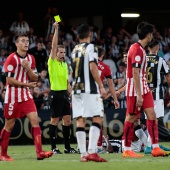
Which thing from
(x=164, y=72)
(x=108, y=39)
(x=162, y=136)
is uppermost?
(x=108, y=39)

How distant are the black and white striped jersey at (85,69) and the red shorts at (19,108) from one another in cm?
109

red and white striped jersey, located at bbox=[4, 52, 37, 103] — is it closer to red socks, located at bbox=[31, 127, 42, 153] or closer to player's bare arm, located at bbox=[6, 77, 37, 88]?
player's bare arm, located at bbox=[6, 77, 37, 88]

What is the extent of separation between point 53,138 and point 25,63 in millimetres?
3260

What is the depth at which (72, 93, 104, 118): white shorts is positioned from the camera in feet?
38.9

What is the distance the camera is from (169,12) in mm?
30719

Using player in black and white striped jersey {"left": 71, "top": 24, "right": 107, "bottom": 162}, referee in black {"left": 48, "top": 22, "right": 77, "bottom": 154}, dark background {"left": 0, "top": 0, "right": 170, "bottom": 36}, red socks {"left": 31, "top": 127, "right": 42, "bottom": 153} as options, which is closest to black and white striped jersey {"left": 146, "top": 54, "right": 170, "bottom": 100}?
referee in black {"left": 48, "top": 22, "right": 77, "bottom": 154}

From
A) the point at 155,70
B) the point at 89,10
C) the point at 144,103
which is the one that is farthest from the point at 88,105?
the point at 89,10

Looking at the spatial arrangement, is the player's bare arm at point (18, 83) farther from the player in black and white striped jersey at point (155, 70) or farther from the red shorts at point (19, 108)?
the player in black and white striped jersey at point (155, 70)

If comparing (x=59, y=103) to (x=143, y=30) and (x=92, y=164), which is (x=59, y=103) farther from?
(x=92, y=164)

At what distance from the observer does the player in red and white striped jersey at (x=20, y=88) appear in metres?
12.6

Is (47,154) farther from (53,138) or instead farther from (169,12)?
(169,12)

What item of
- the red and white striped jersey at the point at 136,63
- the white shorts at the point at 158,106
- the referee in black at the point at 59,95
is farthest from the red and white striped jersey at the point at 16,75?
the white shorts at the point at 158,106

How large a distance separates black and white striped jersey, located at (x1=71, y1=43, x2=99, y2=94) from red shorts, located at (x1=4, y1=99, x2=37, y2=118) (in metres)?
1.09

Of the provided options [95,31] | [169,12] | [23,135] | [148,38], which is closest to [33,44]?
[95,31]
